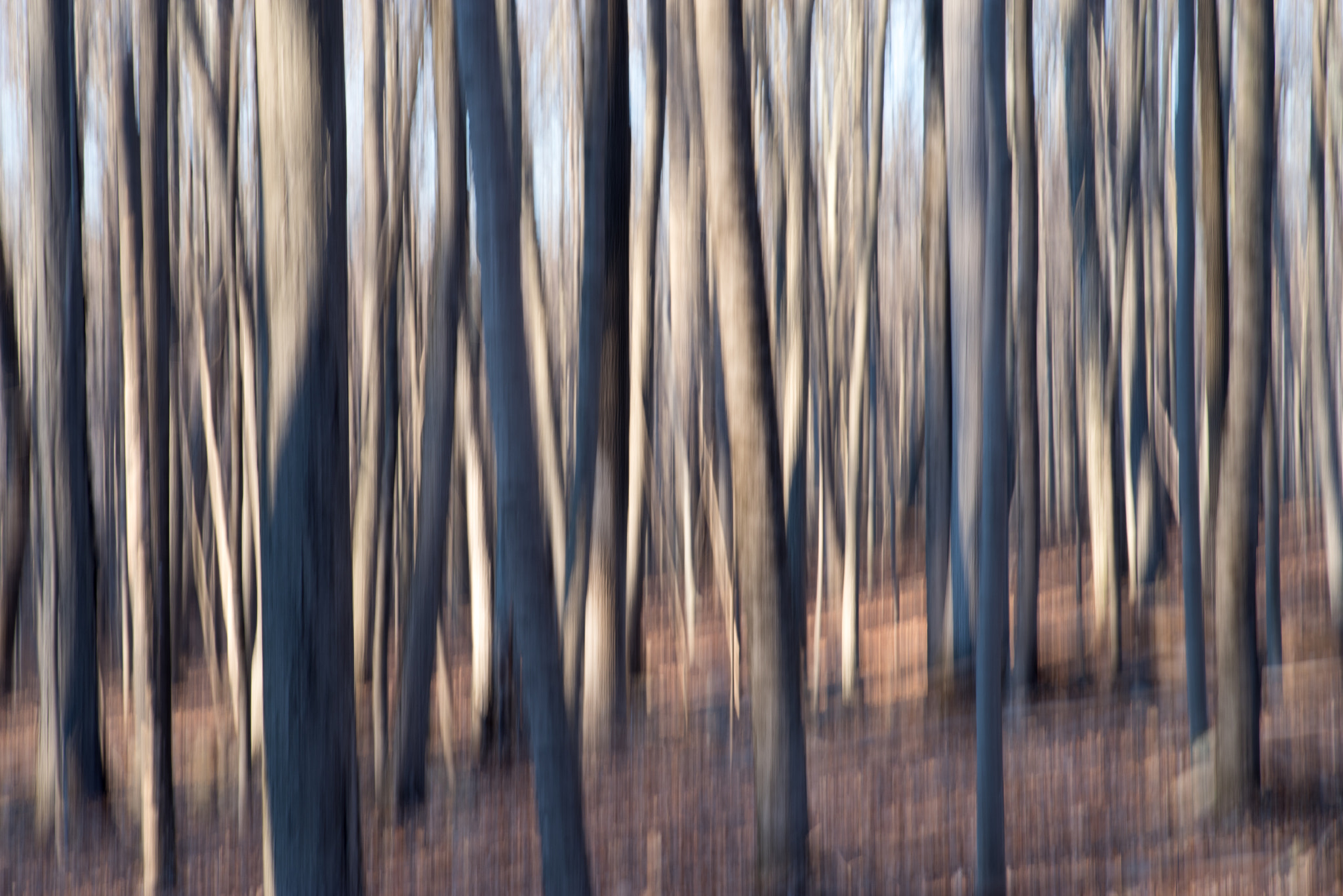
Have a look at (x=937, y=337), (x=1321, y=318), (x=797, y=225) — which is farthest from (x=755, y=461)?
(x=1321, y=318)

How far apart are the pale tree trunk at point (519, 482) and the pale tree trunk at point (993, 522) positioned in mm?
1542

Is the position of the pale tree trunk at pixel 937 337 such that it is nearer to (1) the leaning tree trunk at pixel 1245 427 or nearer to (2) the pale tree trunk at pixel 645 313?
(2) the pale tree trunk at pixel 645 313

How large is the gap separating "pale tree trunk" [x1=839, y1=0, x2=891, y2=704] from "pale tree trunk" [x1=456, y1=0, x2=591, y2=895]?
5.02m

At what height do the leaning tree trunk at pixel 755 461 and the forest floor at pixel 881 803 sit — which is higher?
the leaning tree trunk at pixel 755 461

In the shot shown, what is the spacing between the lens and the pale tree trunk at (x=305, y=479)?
8.55 ft

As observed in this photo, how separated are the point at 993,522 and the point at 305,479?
258 centimetres

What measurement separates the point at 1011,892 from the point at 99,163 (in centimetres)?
→ 1033

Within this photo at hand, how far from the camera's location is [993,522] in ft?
13.6

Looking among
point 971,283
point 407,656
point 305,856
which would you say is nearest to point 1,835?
point 407,656

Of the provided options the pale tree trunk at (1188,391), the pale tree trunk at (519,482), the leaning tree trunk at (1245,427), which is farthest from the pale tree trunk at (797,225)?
the pale tree trunk at (519,482)

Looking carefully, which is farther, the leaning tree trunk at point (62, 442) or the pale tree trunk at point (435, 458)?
the leaning tree trunk at point (62, 442)

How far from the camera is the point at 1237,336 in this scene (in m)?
4.79

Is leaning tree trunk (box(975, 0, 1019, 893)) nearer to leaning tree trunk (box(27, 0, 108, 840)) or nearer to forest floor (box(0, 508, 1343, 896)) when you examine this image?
forest floor (box(0, 508, 1343, 896))

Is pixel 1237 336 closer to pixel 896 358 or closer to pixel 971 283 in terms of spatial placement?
pixel 971 283
